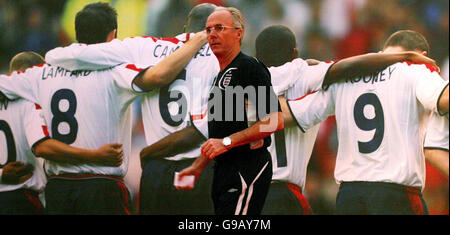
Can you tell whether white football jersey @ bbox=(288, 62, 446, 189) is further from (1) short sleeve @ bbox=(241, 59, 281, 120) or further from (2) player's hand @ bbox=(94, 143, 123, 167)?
(2) player's hand @ bbox=(94, 143, 123, 167)

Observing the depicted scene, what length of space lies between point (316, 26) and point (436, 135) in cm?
106

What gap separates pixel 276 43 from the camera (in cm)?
436

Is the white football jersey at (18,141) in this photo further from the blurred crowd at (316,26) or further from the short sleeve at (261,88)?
the short sleeve at (261,88)

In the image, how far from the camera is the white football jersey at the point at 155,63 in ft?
14.3

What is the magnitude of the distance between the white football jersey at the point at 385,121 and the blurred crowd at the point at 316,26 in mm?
101

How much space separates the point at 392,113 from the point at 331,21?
2.42 feet

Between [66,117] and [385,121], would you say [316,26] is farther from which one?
[66,117]

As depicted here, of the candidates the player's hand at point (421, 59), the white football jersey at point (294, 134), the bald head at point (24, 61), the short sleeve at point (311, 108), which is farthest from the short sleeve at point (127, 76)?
the player's hand at point (421, 59)

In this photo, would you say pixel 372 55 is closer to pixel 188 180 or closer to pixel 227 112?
pixel 227 112

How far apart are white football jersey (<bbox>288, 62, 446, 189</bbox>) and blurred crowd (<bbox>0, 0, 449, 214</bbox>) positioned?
0.33 ft

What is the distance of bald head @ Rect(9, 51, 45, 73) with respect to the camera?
4.66 meters

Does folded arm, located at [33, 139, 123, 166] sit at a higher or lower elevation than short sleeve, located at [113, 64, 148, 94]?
lower

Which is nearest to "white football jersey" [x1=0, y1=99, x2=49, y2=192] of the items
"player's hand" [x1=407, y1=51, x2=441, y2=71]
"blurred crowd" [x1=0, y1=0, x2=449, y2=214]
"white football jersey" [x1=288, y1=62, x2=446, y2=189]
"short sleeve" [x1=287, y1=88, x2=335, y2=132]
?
"blurred crowd" [x1=0, y1=0, x2=449, y2=214]
